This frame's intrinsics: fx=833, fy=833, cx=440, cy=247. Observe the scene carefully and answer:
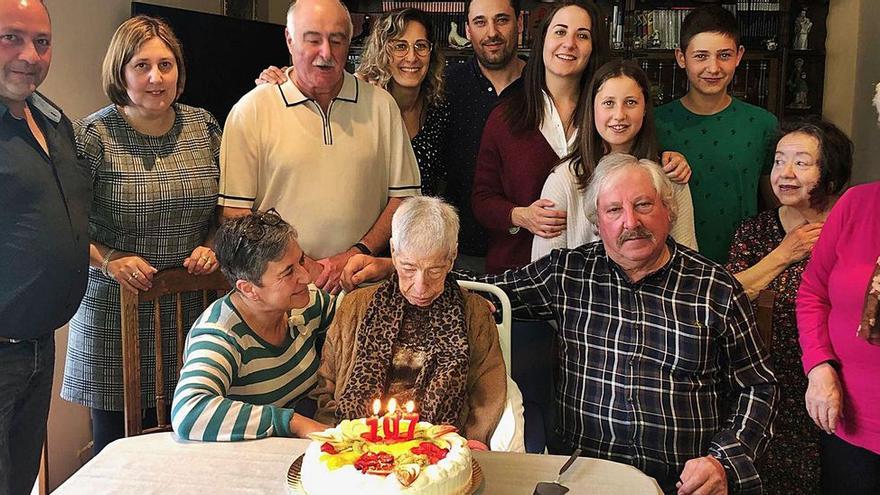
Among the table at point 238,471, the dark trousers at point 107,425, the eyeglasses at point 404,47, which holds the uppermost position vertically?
the eyeglasses at point 404,47

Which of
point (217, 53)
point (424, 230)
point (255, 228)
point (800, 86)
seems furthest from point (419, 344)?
point (800, 86)

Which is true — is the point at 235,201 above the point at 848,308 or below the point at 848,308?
above

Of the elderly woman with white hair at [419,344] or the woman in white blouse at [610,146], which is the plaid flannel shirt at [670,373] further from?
the woman in white blouse at [610,146]

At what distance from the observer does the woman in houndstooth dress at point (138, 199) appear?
95.7 inches

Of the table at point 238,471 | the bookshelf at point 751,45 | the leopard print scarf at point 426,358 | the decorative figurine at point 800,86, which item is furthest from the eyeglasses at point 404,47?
the decorative figurine at point 800,86

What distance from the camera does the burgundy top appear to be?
2838mm

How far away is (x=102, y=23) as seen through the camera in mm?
3500

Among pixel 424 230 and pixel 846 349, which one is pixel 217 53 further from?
pixel 846 349

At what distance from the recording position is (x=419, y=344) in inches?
85.5

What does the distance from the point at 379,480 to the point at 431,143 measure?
185cm

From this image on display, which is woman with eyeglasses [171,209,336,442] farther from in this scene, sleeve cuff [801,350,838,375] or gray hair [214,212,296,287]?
sleeve cuff [801,350,838,375]

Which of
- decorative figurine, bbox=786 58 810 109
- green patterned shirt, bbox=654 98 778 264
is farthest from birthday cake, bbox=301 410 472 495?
decorative figurine, bbox=786 58 810 109

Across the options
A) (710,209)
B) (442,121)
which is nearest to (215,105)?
(442,121)

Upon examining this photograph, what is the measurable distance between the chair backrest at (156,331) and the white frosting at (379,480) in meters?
0.82
